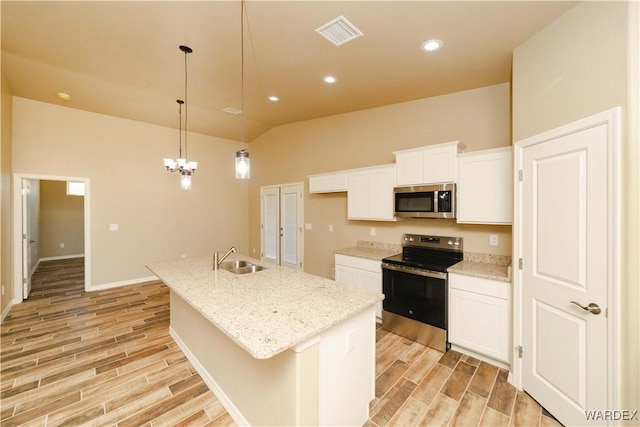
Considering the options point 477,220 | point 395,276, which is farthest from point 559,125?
point 395,276

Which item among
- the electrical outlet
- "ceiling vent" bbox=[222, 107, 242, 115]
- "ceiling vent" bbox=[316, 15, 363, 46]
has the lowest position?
the electrical outlet

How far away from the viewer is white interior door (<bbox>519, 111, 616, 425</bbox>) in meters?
1.61

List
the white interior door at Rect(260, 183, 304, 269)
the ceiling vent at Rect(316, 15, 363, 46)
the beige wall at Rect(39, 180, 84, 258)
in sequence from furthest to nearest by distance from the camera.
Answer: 1. the beige wall at Rect(39, 180, 84, 258)
2. the white interior door at Rect(260, 183, 304, 269)
3. the ceiling vent at Rect(316, 15, 363, 46)

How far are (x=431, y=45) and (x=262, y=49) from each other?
5.28 feet

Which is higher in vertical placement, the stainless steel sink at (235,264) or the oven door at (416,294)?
the stainless steel sink at (235,264)

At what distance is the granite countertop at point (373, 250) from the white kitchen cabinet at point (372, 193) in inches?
19.5

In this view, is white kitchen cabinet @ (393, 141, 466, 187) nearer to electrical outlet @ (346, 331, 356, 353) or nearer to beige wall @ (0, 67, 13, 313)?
electrical outlet @ (346, 331, 356, 353)

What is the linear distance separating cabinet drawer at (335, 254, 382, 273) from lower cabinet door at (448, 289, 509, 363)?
914 mm

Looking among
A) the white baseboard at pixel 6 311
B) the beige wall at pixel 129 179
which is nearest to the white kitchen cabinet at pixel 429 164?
the beige wall at pixel 129 179

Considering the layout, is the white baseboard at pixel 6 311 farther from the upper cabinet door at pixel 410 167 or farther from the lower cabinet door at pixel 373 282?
the upper cabinet door at pixel 410 167

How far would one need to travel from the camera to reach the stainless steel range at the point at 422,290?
278cm

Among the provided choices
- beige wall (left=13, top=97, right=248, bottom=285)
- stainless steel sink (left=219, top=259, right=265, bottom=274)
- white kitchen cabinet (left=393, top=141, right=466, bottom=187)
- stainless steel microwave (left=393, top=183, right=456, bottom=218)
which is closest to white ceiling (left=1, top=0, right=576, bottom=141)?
beige wall (left=13, top=97, right=248, bottom=285)

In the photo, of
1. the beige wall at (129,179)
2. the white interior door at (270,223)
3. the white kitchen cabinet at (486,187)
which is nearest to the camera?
the white kitchen cabinet at (486,187)

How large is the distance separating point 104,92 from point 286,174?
10.5 feet
